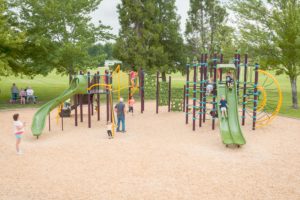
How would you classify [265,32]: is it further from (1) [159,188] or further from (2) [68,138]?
(1) [159,188]

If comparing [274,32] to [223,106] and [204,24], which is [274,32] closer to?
[223,106]

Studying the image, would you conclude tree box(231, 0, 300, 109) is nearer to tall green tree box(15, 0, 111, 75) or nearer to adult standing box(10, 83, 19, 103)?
tall green tree box(15, 0, 111, 75)

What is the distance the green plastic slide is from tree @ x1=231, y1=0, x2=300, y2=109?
504 inches

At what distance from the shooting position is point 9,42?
21.7 metres

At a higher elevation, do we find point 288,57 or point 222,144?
point 288,57

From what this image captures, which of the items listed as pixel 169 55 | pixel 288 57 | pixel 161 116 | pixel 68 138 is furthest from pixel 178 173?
pixel 169 55

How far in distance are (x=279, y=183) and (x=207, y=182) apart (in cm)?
206

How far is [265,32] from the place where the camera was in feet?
74.6

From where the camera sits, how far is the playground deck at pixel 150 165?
8.70 metres

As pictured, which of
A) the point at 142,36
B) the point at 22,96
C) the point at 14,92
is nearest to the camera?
the point at 22,96

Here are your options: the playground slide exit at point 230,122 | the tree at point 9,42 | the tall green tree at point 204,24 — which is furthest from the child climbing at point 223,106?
the tall green tree at point 204,24

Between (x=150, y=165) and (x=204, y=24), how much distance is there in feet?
111

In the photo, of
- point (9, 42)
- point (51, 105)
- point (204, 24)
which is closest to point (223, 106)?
point (51, 105)

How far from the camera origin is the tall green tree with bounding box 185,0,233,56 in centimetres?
4106
